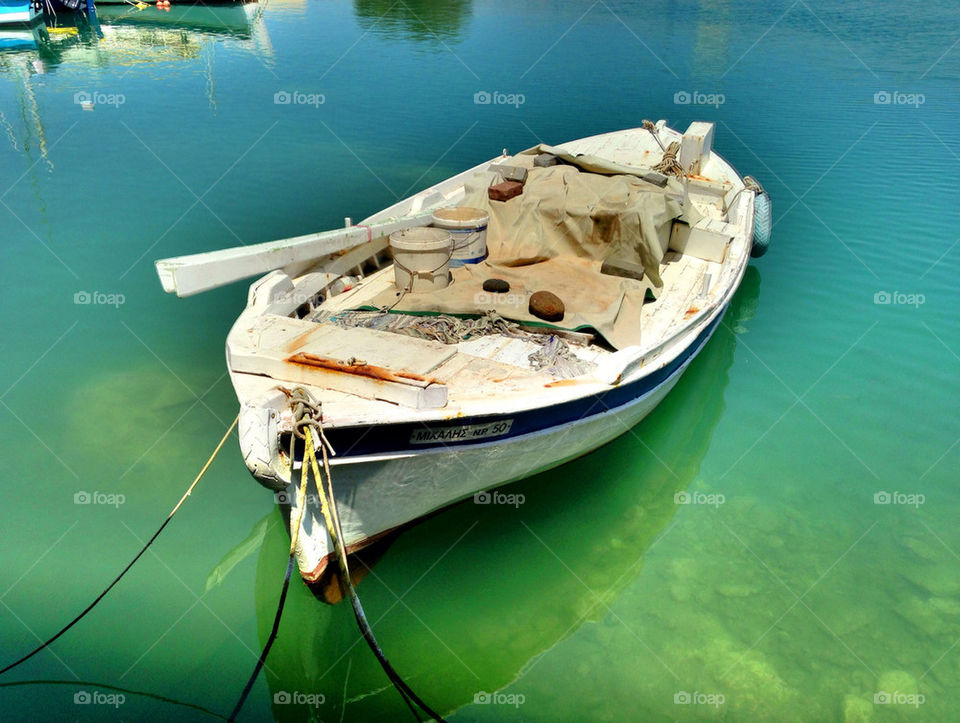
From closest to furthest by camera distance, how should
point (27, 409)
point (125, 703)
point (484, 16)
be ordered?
point (125, 703)
point (27, 409)
point (484, 16)

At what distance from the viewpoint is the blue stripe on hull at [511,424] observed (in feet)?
19.1

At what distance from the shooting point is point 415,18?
125 feet

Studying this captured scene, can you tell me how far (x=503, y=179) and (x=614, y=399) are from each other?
4214 mm

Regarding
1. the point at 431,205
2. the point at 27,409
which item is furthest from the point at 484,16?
the point at 27,409

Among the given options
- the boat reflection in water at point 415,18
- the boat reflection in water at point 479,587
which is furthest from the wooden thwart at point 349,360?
the boat reflection in water at point 415,18

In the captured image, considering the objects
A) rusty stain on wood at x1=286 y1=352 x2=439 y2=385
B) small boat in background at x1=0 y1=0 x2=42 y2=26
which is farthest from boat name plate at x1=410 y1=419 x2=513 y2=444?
small boat in background at x1=0 y1=0 x2=42 y2=26

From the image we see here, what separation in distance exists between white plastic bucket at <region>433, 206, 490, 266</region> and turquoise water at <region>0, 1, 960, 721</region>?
2853 millimetres

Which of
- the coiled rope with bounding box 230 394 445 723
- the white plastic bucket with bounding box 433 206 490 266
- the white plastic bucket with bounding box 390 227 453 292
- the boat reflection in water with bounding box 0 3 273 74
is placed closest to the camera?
the coiled rope with bounding box 230 394 445 723

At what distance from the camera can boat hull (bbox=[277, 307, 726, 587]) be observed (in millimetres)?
6098

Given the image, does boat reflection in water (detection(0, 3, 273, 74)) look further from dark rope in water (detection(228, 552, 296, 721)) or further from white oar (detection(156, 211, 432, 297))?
dark rope in water (detection(228, 552, 296, 721))

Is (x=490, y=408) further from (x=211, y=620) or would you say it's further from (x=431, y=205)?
(x=431, y=205)

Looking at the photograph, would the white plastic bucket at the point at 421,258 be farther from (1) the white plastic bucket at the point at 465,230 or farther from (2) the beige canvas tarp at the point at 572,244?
(1) the white plastic bucket at the point at 465,230

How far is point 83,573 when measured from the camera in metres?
6.91

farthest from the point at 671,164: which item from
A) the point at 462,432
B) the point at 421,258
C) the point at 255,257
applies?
the point at 462,432
